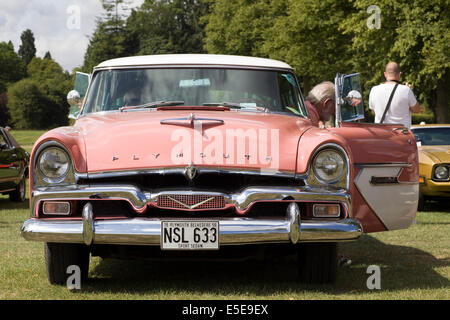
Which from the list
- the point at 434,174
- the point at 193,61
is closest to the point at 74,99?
the point at 193,61

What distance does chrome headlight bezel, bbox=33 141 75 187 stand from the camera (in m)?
4.97

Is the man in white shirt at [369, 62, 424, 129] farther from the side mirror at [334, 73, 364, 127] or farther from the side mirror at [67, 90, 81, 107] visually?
the side mirror at [67, 90, 81, 107]

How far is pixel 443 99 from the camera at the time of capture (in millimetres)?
25922

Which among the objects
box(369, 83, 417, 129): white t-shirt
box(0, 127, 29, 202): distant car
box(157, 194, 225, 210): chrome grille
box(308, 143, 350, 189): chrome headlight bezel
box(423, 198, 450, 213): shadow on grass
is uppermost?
box(369, 83, 417, 129): white t-shirt

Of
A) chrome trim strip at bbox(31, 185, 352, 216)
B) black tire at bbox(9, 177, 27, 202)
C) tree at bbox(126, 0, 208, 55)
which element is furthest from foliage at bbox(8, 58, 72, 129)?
chrome trim strip at bbox(31, 185, 352, 216)

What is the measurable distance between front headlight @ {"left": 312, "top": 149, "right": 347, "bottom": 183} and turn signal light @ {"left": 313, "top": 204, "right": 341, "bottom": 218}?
0.57ft

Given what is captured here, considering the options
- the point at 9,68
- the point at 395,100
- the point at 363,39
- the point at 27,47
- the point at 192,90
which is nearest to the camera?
the point at 192,90

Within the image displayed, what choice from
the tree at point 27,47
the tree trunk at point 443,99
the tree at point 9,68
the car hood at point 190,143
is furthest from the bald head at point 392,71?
the tree at point 27,47

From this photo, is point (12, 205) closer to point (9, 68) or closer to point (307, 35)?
point (307, 35)

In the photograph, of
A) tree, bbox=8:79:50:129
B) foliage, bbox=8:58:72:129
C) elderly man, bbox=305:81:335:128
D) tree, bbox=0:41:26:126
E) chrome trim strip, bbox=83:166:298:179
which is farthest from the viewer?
tree, bbox=0:41:26:126

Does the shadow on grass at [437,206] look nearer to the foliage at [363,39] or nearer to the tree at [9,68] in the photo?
the foliage at [363,39]

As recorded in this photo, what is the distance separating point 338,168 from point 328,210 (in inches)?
12.0

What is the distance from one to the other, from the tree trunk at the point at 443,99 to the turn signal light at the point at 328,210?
2168 cm

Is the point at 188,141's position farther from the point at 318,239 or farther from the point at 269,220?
the point at 318,239
